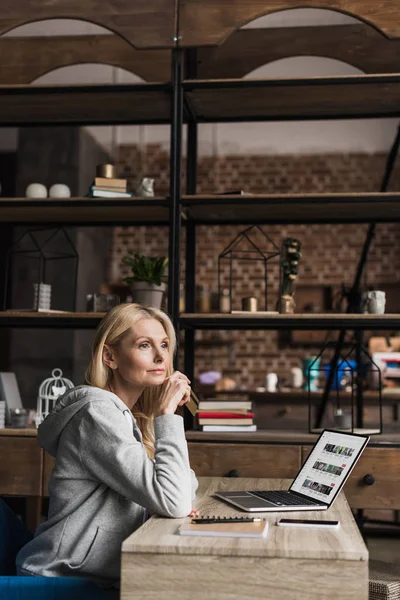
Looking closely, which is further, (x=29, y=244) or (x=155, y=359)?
(x=29, y=244)

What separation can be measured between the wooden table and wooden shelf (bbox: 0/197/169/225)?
2102mm

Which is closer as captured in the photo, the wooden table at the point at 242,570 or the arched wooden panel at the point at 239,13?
the wooden table at the point at 242,570

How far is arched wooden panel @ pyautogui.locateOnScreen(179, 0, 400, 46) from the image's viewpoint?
3.30m

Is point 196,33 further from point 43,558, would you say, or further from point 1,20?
point 43,558

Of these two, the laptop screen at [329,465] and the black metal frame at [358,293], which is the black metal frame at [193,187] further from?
the laptop screen at [329,465]

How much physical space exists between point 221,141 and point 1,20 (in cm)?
499

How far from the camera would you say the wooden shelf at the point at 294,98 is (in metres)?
3.40

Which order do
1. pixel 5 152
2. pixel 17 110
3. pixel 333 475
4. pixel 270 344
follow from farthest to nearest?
pixel 270 344
pixel 5 152
pixel 17 110
pixel 333 475

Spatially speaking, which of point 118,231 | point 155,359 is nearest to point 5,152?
point 118,231

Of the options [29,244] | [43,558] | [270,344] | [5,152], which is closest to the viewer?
[43,558]

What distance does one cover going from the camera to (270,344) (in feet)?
27.2

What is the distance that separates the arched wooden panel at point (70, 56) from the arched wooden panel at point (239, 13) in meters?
0.81

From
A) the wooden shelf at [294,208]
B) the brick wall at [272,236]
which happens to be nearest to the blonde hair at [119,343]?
the wooden shelf at [294,208]

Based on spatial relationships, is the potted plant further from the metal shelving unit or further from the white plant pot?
the metal shelving unit
